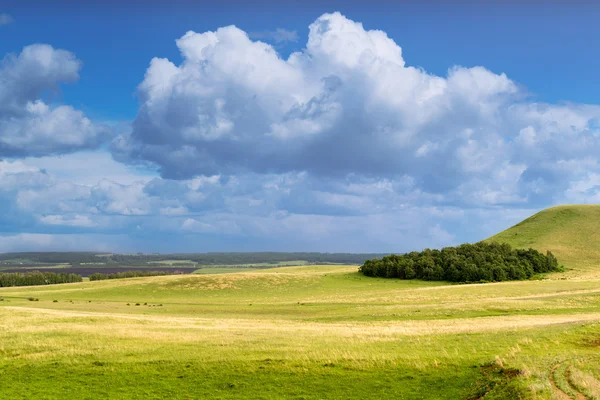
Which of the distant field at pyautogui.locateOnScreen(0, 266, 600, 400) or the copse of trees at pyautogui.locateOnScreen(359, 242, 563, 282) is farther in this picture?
the copse of trees at pyautogui.locateOnScreen(359, 242, 563, 282)

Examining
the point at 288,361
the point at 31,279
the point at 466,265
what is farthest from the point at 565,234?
the point at 31,279

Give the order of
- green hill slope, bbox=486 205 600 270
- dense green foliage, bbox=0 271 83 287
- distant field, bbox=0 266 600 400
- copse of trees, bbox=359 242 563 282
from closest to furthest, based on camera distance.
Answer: distant field, bbox=0 266 600 400
copse of trees, bbox=359 242 563 282
green hill slope, bbox=486 205 600 270
dense green foliage, bbox=0 271 83 287

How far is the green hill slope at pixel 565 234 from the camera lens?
123 metres

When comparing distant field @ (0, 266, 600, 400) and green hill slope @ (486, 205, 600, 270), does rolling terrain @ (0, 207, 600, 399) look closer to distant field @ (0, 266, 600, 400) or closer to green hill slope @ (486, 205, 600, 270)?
distant field @ (0, 266, 600, 400)

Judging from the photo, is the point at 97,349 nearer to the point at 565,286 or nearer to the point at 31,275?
the point at 565,286

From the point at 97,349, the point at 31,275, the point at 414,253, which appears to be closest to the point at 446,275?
the point at 414,253

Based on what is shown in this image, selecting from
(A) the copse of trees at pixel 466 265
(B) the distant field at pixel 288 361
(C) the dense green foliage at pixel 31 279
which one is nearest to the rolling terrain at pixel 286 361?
(B) the distant field at pixel 288 361

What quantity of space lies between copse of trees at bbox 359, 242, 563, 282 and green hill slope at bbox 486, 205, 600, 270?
40.9 ft

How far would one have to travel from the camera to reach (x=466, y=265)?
102250 mm

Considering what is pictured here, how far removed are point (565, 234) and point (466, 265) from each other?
189ft

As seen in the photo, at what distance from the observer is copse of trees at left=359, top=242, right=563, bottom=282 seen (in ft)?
334

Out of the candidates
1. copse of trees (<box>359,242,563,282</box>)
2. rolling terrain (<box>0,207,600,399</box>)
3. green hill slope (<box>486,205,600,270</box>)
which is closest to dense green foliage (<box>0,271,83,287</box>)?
copse of trees (<box>359,242,563,282</box>)

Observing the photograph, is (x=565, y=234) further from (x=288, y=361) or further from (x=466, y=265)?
(x=288, y=361)

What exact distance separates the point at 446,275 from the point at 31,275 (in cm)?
11103
